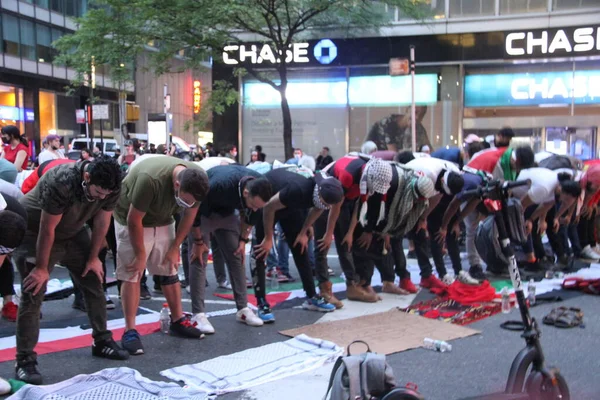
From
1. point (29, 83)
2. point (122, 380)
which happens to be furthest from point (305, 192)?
point (29, 83)

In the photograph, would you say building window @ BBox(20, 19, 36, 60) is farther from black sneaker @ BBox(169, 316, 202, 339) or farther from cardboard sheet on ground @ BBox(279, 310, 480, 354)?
cardboard sheet on ground @ BBox(279, 310, 480, 354)

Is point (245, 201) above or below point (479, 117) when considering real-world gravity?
below

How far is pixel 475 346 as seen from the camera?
17.7ft

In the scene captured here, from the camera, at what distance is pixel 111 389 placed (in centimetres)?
412

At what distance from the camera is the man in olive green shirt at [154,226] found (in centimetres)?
474

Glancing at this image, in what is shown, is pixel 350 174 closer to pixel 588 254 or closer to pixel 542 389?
pixel 542 389

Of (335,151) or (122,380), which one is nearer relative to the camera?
(122,380)

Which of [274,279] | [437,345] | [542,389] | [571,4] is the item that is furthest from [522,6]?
[542,389]

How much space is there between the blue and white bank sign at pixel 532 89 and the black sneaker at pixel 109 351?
55.7ft

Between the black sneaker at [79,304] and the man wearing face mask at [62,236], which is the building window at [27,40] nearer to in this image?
the black sneaker at [79,304]

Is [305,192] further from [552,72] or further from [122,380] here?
[552,72]

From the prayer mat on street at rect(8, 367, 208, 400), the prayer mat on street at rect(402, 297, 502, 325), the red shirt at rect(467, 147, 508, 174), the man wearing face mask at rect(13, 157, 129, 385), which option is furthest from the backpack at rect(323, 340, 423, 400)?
the red shirt at rect(467, 147, 508, 174)

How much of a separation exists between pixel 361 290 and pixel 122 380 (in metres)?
3.29

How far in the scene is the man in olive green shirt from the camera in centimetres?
474
